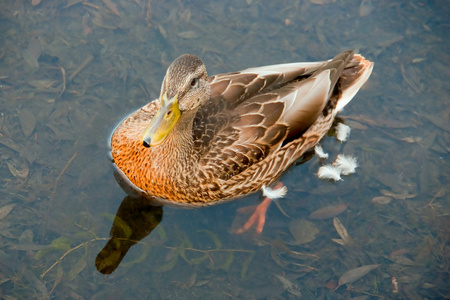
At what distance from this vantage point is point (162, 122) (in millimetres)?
4637

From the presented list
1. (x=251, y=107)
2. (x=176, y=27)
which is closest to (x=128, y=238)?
(x=251, y=107)

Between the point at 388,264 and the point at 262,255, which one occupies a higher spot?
the point at 262,255

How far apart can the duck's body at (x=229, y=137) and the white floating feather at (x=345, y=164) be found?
65 cm

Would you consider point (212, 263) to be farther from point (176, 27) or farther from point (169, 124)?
point (176, 27)

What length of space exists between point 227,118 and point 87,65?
93.1 inches

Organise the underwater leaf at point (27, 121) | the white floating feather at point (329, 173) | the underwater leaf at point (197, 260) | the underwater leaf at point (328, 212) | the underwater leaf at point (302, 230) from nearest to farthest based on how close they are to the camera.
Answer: the underwater leaf at point (197, 260), the underwater leaf at point (302, 230), the underwater leaf at point (328, 212), the underwater leaf at point (27, 121), the white floating feather at point (329, 173)

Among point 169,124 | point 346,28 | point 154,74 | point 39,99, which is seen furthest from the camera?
point 346,28

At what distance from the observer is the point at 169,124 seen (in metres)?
4.69

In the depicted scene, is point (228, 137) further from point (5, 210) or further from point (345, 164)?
point (5, 210)

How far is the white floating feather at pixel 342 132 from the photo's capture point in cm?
647

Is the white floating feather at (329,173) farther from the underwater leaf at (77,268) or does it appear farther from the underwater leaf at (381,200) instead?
the underwater leaf at (77,268)

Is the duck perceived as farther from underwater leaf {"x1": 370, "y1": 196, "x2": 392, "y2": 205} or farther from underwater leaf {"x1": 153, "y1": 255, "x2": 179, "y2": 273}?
underwater leaf {"x1": 370, "y1": 196, "x2": 392, "y2": 205}

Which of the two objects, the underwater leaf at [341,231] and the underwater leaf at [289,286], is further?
the underwater leaf at [341,231]

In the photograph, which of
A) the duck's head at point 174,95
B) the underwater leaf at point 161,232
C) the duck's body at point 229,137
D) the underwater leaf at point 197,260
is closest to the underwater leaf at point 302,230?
the duck's body at point 229,137
